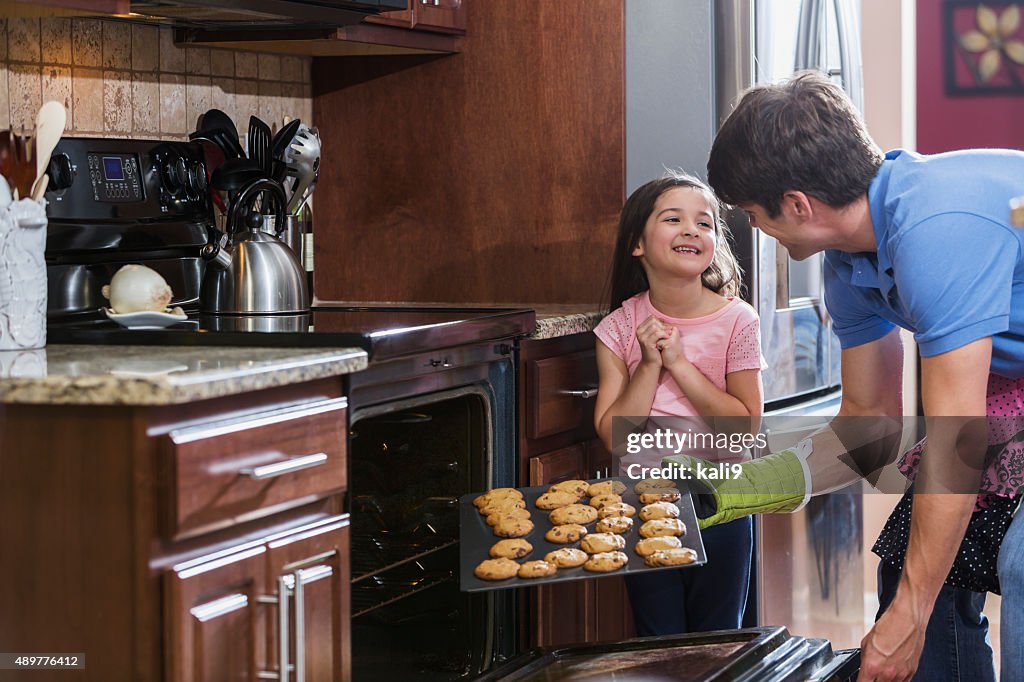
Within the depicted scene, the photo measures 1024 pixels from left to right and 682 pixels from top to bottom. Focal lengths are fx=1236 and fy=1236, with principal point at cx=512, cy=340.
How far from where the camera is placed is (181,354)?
1564 millimetres

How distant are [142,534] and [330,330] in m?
0.48

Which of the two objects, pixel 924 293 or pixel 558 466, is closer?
pixel 924 293

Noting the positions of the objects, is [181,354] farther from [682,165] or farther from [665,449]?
[682,165]

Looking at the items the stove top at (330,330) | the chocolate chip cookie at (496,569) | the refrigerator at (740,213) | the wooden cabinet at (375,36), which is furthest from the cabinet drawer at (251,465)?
the refrigerator at (740,213)

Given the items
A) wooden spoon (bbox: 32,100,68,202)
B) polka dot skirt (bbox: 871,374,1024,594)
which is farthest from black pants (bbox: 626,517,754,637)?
wooden spoon (bbox: 32,100,68,202)

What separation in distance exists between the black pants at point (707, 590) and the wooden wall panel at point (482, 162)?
1.98 ft

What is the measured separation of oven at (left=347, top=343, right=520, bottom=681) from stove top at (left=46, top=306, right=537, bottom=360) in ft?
0.21

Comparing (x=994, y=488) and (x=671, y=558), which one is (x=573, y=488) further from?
(x=994, y=488)

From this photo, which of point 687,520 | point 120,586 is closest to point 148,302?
point 120,586

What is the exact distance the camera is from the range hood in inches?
79.7

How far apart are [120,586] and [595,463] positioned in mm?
1194

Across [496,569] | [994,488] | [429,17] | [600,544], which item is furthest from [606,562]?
[429,17]

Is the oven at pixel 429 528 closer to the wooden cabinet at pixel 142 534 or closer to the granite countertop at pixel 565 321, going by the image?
the granite countertop at pixel 565 321

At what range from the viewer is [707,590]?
222 cm
